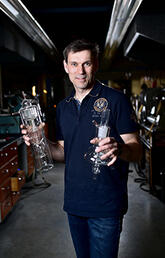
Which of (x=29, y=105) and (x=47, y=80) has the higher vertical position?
(x=47, y=80)

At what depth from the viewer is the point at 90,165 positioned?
1.54m

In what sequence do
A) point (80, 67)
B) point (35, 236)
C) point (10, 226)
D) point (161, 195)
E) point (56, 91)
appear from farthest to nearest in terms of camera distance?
point (56, 91) < point (161, 195) < point (10, 226) < point (35, 236) < point (80, 67)

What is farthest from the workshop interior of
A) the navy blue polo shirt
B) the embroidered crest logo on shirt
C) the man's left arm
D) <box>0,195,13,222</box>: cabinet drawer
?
the man's left arm

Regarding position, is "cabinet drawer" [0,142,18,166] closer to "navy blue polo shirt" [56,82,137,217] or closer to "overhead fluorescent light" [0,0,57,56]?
"overhead fluorescent light" [0,0,57,56]

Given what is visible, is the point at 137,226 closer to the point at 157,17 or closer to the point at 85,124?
the point at 85,124

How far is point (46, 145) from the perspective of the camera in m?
1.72

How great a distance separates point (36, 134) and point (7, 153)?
7.58 ft

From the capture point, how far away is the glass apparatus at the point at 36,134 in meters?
1.54

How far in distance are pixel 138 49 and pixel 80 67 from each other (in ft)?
17.5

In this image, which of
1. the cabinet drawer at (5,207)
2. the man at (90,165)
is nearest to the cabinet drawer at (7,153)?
the cabinet drawer at (5,207)

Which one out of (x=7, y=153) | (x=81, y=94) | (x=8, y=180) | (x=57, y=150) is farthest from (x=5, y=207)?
(x=81, y=94)

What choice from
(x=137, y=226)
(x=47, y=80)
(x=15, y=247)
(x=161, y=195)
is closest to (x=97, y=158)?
(x=15, y=247)

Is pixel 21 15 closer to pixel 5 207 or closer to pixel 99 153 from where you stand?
pixel 5 207

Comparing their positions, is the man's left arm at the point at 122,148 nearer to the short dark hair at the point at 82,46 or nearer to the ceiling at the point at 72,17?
the short dark hair at the point at 82,46
